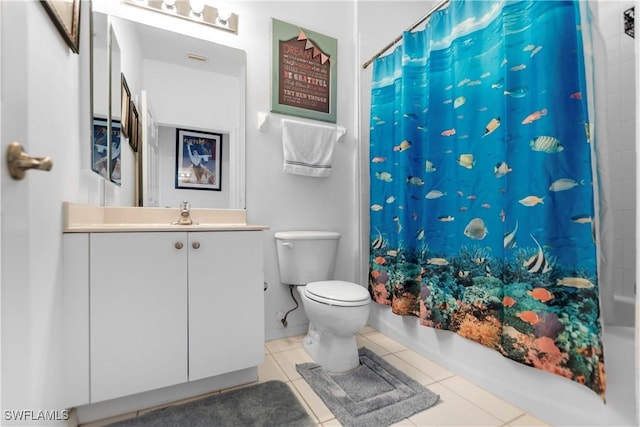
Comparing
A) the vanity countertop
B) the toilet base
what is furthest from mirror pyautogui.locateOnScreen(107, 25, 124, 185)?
the toilet base

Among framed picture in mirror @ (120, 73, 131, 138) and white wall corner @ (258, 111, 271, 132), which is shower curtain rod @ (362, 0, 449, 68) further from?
framed picture in mirror @ (120, 73, 131, 138)

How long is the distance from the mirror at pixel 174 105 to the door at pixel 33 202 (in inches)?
16.8

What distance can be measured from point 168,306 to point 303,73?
1.61 m

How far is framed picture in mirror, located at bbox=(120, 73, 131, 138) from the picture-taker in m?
1.42

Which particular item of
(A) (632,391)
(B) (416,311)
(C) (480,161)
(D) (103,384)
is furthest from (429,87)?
(D) (103,384)

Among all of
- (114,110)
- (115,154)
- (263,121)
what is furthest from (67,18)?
(263,121)

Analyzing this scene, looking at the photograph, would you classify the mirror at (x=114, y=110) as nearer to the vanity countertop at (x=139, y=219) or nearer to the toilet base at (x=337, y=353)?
the vanity countertop at (x=139, y=219)

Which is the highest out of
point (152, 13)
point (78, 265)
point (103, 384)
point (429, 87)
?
point (152, 13)

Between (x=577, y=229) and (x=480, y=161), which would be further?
(x=480, y=161)

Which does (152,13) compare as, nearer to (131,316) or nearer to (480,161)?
(131,316)

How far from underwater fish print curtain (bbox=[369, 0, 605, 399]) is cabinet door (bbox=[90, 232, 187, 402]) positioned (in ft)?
3.87

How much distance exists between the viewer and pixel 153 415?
1.13m

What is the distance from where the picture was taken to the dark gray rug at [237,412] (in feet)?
3.57

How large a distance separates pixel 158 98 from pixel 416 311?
6.07 feet
